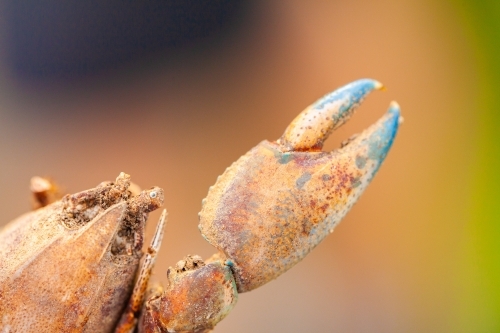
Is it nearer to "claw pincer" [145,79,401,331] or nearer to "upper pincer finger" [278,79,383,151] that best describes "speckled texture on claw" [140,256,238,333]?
"claw pincer" [145,79,401,331]

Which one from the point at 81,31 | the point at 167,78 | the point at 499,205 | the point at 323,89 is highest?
the point at 81,31

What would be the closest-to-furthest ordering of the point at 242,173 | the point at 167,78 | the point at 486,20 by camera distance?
the point at 242,173, the point at 486,20, the point at 167,78

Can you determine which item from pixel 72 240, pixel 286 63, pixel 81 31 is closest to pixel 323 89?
pixel 286 63

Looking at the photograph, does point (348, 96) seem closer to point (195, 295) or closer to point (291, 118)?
point (195, 295)

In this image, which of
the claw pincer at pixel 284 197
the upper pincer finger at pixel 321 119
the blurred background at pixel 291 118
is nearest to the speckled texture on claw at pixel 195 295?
the claw pincer at pixel 284 197

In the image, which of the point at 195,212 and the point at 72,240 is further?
the point at 195,212

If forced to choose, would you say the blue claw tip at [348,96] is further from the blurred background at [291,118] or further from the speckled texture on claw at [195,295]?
the blurred background at [291,118]

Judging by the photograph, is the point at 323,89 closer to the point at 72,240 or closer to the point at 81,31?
the point at 81,31
